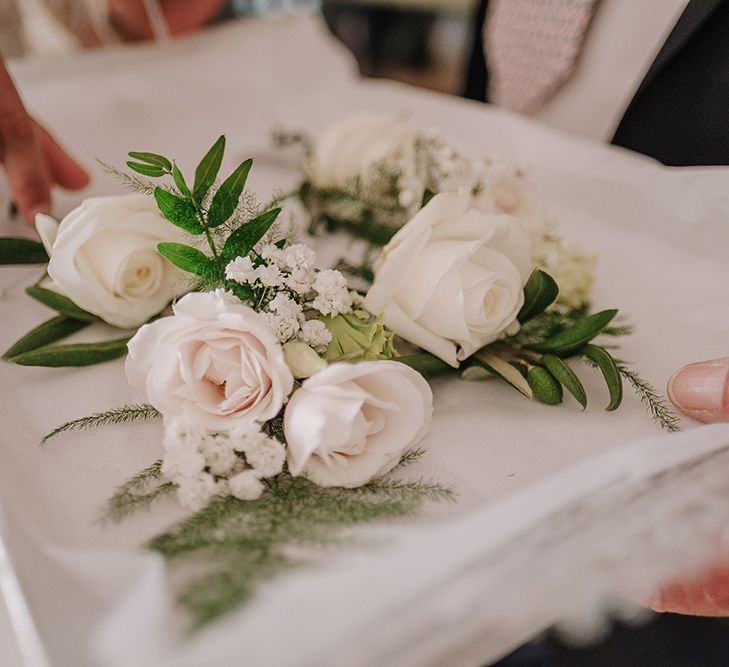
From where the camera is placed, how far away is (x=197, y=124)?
1.12m

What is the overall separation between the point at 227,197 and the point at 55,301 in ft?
0.66

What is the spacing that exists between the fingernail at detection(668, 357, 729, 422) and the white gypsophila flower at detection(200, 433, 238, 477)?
1.17 ft

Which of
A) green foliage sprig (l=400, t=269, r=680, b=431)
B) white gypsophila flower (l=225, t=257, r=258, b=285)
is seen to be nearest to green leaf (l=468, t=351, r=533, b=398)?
green foliage sprig (l=400, t=269, r=680, b=431)

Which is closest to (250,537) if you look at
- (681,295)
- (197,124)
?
(681,295)

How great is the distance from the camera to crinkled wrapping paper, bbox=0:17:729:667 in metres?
0.34

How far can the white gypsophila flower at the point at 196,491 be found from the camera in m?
0.45

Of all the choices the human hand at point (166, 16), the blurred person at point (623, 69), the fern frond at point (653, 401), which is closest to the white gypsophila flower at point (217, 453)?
the fern frond at point (653, 401)

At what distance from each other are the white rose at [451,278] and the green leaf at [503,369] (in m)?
0.03

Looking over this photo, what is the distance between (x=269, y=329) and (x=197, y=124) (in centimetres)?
73

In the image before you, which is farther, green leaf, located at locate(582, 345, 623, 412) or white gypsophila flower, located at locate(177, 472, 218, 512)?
green leaf, located at locate(582, 345, 623, 412)

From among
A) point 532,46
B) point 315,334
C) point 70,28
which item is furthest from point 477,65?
point 315,334

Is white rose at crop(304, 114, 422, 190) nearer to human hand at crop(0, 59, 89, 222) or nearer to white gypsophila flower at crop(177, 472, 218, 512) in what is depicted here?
human hand at crop(0, 59, 89, 222)

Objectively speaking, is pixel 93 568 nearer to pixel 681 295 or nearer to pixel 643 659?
pixel 643 659

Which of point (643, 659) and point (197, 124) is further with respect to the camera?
point (197, 124)
